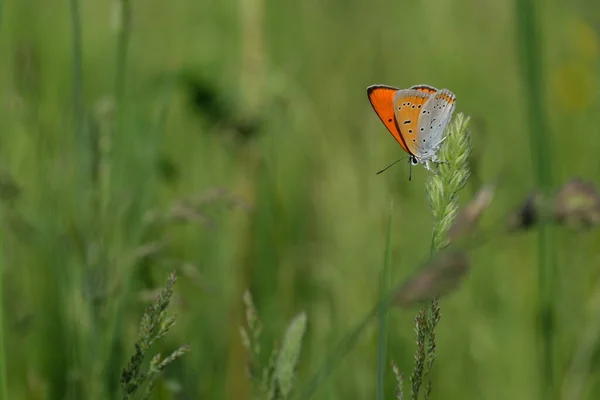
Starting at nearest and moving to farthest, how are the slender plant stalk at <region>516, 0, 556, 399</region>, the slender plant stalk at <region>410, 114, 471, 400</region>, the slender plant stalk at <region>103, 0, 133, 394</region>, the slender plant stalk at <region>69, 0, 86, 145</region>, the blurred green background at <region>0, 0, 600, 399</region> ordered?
the slender plant stalk at <region>410, 114, 471, 400</region> → the slender plant stalk at <region>516, 0, 556, 399</region> → the slender plant stalk at <region>69, 0, 86, 145</region> → the slender plant stalk at <region>103, 0, 133, 394</region> → the blurred green background at <region>0, 0, 600, 399</region>

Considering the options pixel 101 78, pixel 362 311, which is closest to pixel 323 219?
pixel 362 311

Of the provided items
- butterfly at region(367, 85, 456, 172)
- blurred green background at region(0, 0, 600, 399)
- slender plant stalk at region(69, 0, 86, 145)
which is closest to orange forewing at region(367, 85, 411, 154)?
butterfly at region(367, 85, 456, 172)

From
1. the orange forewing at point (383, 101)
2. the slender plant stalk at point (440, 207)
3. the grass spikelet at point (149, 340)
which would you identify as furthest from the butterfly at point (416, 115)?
the grass spikelet at point (149, 340)

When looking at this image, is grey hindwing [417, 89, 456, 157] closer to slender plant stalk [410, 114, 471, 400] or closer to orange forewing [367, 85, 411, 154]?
orange forewing [367, 85, 411, 154]

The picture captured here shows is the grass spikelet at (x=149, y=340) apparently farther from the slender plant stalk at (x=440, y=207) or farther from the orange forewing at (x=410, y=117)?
the orange forewing at (x=410, y=117)

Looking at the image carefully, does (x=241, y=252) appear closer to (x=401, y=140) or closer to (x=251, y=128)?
(x=251, y=128)

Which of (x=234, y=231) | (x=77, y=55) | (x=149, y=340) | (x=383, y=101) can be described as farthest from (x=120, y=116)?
(x=234, y=231)
